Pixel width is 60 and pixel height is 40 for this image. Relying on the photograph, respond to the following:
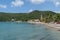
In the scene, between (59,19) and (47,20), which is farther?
(47,20)

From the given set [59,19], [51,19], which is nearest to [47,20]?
[51,19]

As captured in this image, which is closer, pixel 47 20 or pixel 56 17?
pixel 56 17

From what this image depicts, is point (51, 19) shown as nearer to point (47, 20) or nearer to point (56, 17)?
point (47, 20)

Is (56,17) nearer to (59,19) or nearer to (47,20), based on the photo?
(59,19)

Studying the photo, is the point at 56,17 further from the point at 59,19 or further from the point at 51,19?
the point at 51,19

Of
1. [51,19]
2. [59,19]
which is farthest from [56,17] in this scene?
[51,19]

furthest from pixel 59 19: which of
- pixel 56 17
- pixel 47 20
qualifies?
pixel 47 20

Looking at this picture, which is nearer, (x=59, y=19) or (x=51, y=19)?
(x=59, y=19)
